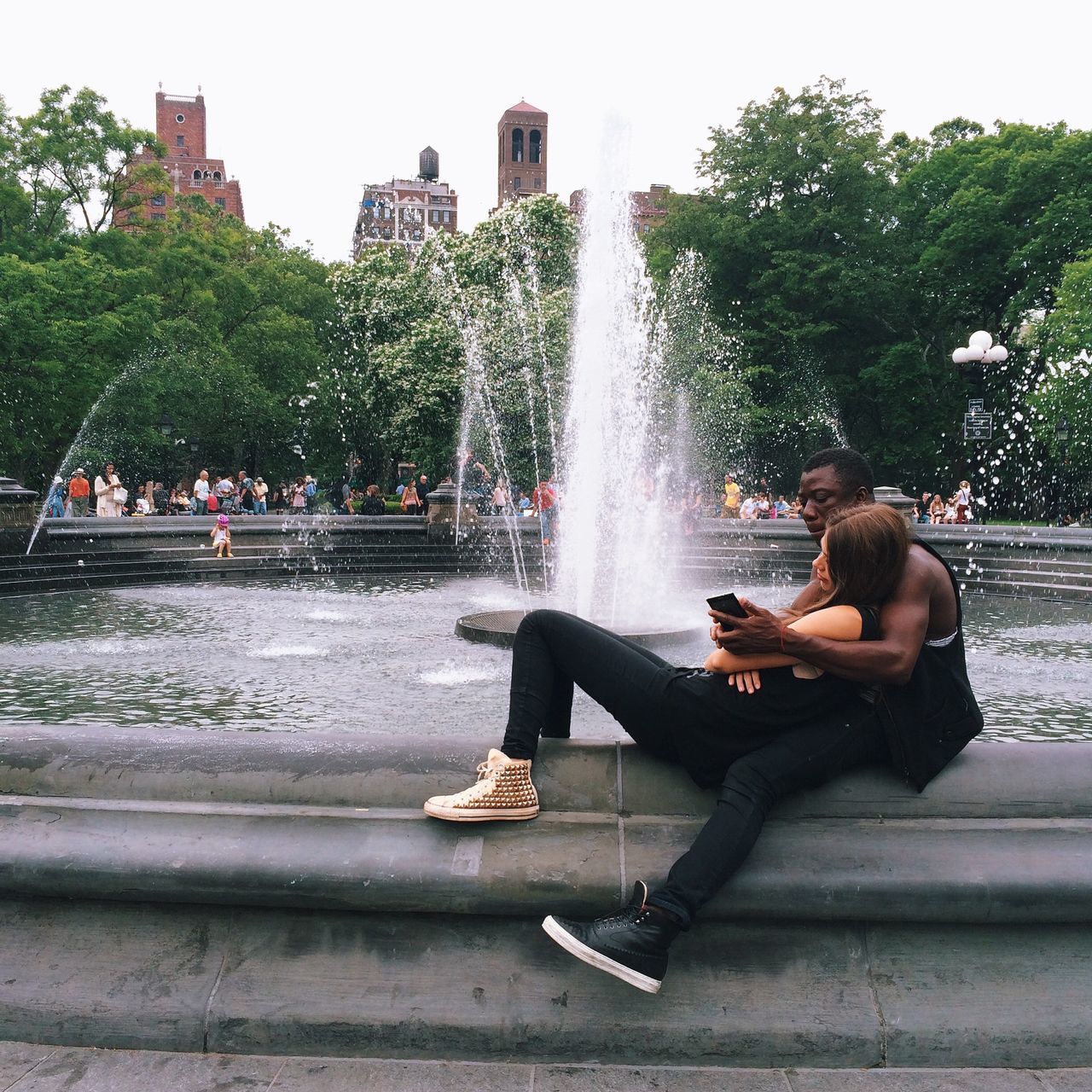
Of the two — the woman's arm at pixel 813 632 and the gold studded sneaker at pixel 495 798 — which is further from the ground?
the woman's arm at pixel 813 632

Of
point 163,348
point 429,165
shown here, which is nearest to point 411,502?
point 163,348

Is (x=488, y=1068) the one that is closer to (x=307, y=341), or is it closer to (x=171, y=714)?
(x=171, y=714)

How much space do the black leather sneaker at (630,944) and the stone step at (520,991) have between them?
0.19m

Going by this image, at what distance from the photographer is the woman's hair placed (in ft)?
9.57

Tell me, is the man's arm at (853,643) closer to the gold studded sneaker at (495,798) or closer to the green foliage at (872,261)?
the gold studded sneaker at (495,798)

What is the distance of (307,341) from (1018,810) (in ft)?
137

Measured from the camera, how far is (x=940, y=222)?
3562 cm

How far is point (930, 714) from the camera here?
2.94 m

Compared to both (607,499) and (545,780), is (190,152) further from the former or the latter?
(545,780)

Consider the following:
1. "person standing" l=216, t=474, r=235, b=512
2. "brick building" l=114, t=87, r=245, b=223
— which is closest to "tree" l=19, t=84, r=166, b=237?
"person standing" l=216, t=474, r=235, b=512

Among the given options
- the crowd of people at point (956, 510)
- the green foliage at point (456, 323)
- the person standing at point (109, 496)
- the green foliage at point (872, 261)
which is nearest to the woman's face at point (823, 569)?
the crowd of people at point (956, 510)

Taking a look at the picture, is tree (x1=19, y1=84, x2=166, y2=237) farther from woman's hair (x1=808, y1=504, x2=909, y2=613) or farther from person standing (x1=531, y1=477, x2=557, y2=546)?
woman's hair (x1=808, y1=504, x2=909, y2=613)

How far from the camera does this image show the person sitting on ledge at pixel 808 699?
9.26 feet

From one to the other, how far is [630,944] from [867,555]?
51.2 inches
